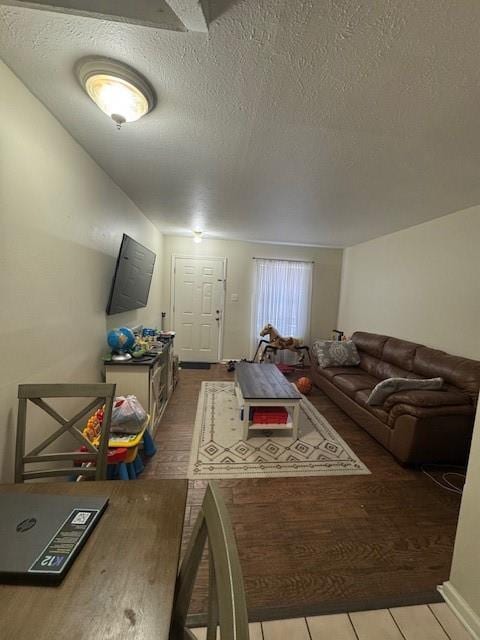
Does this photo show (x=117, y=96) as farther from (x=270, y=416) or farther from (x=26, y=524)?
(x=270, y=416)

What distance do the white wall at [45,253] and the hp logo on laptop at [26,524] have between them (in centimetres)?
70

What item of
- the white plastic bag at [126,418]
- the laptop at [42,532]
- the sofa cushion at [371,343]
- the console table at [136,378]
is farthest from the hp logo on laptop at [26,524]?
the sofa cushion at [371,343]

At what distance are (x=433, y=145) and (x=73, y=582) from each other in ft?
8.33

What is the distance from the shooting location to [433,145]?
162 cm

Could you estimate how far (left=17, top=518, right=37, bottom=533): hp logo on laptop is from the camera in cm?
75

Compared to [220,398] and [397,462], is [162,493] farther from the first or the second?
[220,398]

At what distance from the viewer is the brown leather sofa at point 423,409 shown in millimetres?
2178

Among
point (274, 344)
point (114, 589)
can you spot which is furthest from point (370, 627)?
point (274, 344)

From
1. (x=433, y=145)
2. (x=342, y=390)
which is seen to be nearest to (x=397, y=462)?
(x=342, y=390)

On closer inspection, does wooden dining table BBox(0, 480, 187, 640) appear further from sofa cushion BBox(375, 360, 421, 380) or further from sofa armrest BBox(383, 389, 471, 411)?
sofa cushion BBox(375, 360, 421, 380)

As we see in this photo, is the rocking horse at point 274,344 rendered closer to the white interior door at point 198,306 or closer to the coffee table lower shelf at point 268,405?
the white interior door at point 198,306

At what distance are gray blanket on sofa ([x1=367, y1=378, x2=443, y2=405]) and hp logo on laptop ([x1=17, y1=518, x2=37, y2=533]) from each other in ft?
Answer: 8.63

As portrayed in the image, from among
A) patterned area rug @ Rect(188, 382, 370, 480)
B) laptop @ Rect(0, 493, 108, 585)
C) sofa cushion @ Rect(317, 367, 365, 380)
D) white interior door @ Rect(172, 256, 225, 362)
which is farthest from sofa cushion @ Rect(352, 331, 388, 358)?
laptop @ Rect(0, 493, 108, 585)

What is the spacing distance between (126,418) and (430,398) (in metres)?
2.46
